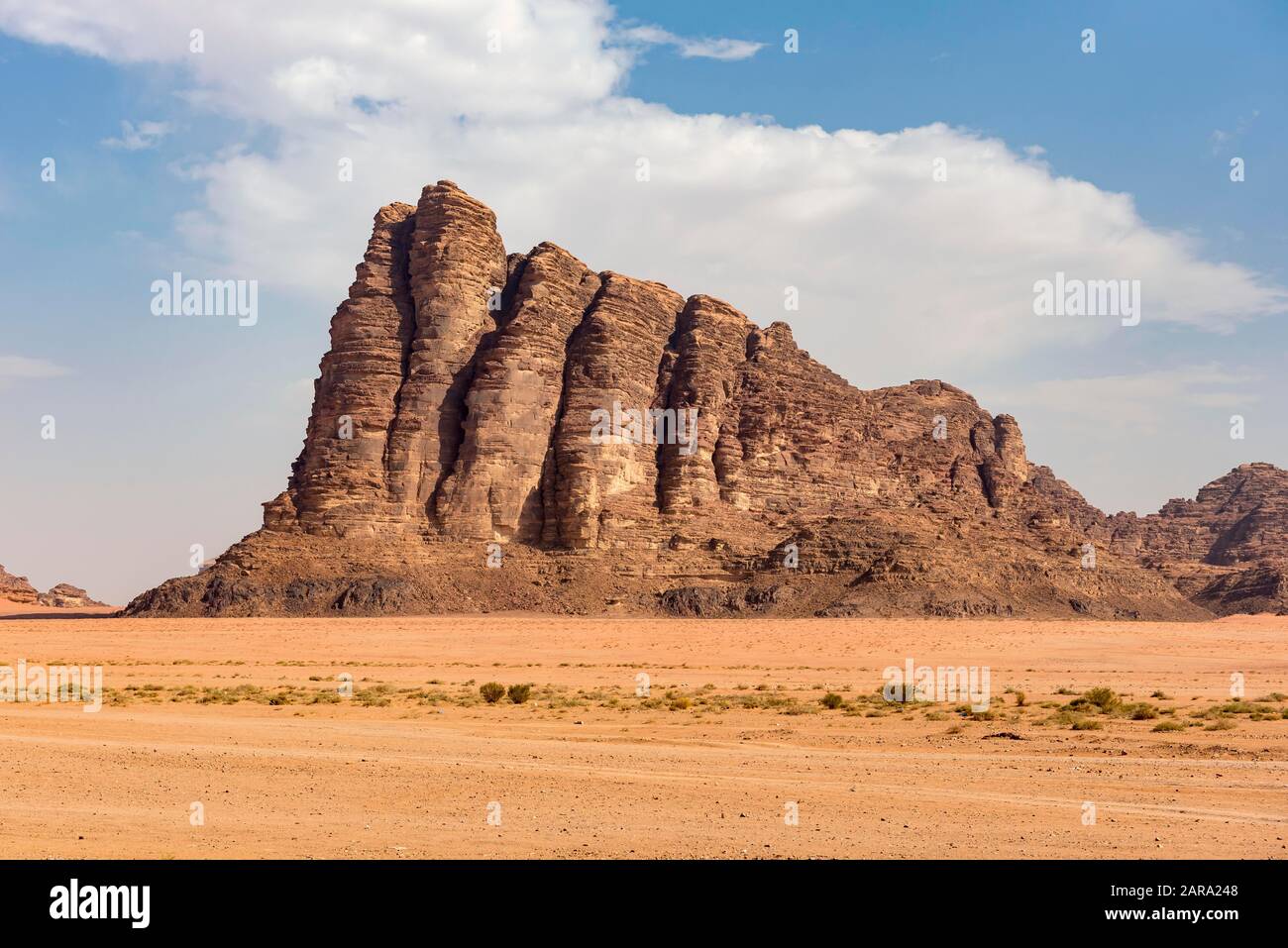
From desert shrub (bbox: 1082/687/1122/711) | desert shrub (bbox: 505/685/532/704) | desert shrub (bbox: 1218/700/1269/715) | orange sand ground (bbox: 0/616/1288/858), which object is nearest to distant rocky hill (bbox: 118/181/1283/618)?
orange sand ground (bbox: 0/616/1288/858)

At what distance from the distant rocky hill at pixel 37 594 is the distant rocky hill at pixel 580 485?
4620cm

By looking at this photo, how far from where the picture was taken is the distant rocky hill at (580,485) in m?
84.9

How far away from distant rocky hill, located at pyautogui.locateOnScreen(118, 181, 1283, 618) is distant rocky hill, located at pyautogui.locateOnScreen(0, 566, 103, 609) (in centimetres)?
4620

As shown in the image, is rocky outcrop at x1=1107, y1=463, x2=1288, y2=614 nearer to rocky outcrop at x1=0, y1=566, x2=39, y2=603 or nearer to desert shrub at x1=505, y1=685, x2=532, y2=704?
desert shrub at x1=505, y1=685, x2=532, y2=704

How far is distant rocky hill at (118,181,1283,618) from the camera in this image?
84875mm

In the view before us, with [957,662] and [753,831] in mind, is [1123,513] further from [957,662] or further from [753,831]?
[753,831]

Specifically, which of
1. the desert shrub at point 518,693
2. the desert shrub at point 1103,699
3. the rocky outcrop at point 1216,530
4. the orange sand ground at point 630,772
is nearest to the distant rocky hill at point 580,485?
the rocky outcrop at point 1216,530

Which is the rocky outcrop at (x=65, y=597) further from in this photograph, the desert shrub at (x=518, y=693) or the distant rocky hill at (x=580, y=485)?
the desert shrub at (x=518, y=693)

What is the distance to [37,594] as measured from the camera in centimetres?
12456

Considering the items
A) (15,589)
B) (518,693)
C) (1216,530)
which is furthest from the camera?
(1216,530)

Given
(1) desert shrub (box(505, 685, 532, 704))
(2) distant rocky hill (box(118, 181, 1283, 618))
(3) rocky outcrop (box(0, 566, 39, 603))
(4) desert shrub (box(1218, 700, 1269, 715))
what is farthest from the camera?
(3) rocky outcrop (box(0, 566, 39, 603))

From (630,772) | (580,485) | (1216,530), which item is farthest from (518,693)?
(1216,530)

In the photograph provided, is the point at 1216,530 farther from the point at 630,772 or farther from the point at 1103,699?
the point at 630,772

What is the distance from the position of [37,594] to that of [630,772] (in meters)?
130
